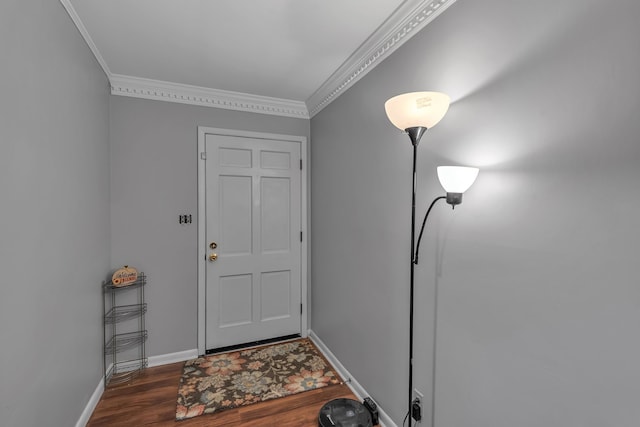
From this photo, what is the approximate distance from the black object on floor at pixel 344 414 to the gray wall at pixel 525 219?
194mm

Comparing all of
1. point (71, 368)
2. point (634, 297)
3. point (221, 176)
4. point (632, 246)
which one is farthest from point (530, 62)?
point (71, 368)

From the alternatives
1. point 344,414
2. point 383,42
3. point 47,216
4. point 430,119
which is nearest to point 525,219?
point 430,119

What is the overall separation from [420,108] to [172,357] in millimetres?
2910

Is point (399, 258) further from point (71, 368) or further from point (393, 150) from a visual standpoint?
point (71, 368)

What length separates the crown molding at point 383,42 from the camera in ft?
4.98

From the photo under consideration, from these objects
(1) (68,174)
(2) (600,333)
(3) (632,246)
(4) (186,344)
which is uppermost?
(1) (68,174)

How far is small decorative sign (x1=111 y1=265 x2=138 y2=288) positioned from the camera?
7.83 feet

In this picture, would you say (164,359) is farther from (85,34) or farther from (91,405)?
(85,34)

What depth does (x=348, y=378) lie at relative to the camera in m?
2.41

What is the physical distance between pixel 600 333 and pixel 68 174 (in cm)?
246

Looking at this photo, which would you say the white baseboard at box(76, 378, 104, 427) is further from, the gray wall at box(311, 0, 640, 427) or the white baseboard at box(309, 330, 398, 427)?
the gray wall at box(311, 0, 640, 427)

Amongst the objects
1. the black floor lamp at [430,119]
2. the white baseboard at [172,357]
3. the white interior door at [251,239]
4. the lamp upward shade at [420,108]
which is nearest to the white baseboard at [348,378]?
the white interior door at [251,239]

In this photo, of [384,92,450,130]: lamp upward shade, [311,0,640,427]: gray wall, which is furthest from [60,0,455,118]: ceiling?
[384,92,450,130]: lamp upward shade

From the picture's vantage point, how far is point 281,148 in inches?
123
